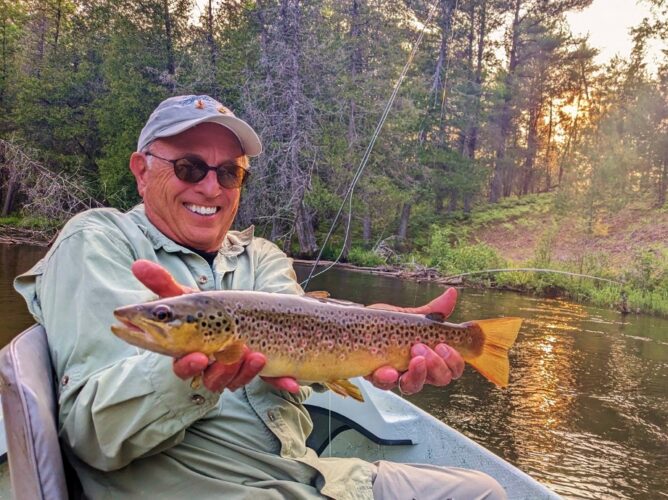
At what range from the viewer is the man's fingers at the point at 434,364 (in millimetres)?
2055

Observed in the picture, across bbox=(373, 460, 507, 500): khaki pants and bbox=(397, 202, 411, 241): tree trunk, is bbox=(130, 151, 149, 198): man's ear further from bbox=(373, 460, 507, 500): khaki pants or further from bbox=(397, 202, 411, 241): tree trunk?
bbox=(397, 202, 411, 241): tree trunk

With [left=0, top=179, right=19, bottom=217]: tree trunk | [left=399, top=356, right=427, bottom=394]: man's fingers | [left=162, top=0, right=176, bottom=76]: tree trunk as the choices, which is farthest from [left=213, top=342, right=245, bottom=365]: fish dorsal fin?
[left=0, top=179, right=19, bottom=217]: tree trunk

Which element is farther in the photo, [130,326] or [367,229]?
[367,229]

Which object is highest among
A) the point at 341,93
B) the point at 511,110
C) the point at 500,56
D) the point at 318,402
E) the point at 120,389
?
the point at 500,56

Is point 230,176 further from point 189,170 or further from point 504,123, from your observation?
point 504,123

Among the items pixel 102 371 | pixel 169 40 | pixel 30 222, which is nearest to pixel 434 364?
pixel 102 371

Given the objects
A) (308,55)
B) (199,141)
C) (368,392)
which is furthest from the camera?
(308,55)

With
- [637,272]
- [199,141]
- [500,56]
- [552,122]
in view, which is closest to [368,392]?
[199,141]

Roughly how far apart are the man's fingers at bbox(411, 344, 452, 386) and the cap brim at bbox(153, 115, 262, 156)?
1.19 m

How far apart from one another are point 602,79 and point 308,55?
2332 cm

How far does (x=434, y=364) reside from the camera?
2061 mm

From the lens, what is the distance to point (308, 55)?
67.2 feet

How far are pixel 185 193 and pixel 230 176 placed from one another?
0.22m

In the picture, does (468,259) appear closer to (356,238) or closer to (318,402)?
(356,238)
